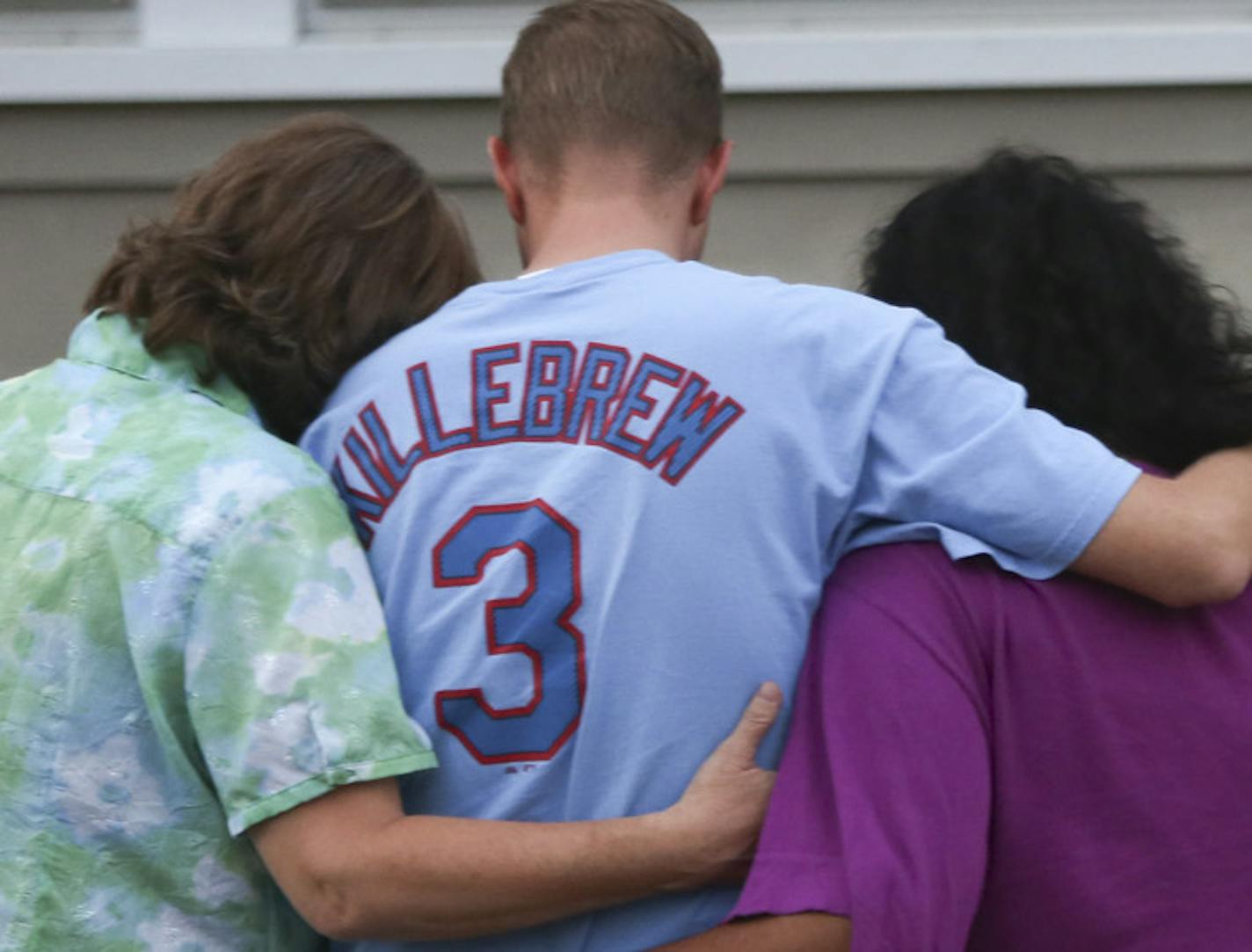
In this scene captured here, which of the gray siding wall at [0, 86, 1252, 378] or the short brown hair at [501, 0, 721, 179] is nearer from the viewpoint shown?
the short brown hair at [501, 0, 721, 179]

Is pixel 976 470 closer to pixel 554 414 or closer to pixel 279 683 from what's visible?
pixel 554 414

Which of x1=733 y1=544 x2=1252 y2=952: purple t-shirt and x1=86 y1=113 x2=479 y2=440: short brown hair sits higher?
x1=86 y1=113 x2=479 y2=440: short brown hair

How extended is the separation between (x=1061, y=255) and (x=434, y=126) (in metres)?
2.13

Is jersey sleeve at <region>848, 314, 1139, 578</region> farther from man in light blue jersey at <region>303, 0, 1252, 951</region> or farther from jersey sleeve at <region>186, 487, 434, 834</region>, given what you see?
jersey sleeve at <region>186, 487, 434, 834</region>

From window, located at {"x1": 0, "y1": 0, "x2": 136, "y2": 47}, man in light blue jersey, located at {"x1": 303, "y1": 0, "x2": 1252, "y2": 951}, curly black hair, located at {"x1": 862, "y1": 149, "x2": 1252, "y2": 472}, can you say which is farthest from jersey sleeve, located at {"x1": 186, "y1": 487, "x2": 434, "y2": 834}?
window, located at {"x1": 0, "y1": 0, "x2": 136, "y2": 47}

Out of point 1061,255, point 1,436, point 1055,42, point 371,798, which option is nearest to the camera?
point 371,798

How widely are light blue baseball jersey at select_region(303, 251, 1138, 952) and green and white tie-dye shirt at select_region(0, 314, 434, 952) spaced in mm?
100

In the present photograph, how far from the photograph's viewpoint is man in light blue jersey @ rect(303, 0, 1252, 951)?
5.98ft

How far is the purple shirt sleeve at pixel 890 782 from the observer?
174cm

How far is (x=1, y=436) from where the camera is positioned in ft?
6.37

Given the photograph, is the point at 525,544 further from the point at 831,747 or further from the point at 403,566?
the point at 831,747

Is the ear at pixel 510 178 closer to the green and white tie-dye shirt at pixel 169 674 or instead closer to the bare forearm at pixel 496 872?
the green and white tie-dye shirt at pixel 169 674

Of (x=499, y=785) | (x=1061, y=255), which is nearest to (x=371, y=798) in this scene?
(x=499, y=785)

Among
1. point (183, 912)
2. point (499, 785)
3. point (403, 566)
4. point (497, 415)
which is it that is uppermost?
point (497, 415)
